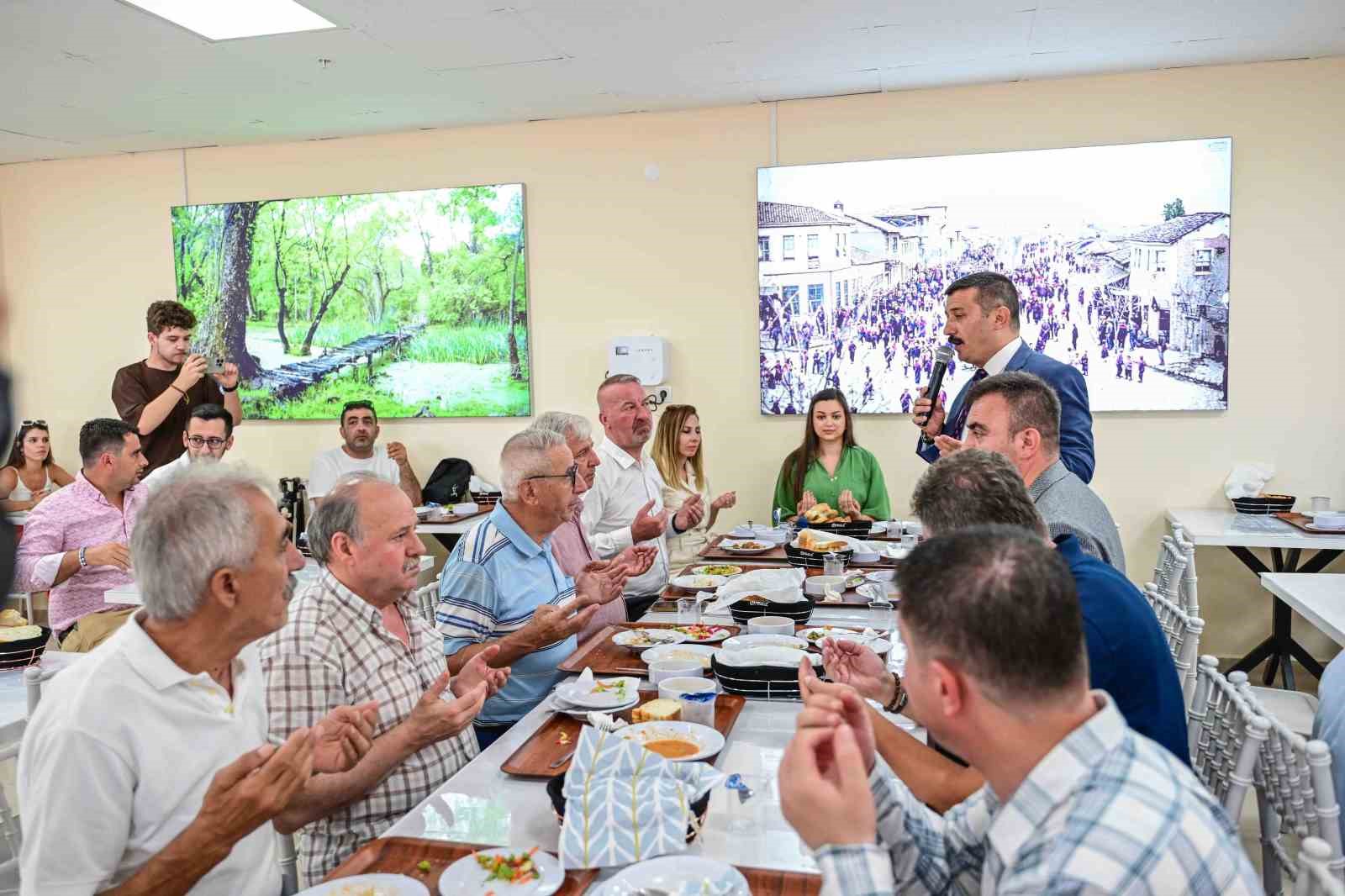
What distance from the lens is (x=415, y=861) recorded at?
1550 mm

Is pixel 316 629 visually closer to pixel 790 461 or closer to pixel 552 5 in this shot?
pixel 552 5

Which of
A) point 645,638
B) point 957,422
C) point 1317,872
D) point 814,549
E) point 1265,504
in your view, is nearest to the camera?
point 1317,872

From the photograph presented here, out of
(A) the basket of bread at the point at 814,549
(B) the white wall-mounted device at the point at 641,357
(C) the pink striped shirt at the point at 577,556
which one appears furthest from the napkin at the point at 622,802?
(B) the white wall-mounted device at the point at 641,357

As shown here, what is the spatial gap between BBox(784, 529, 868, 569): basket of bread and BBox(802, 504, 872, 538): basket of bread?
1.67ft

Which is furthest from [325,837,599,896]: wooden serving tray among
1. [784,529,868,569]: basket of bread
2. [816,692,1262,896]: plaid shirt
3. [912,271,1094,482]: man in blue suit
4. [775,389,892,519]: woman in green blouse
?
[775,389,892,519]: woman in green blouse

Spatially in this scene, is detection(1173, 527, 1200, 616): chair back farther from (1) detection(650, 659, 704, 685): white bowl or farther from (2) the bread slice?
(2) the bread slice

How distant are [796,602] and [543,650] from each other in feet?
2.47

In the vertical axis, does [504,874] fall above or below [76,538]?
below

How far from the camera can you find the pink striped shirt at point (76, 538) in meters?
3.66

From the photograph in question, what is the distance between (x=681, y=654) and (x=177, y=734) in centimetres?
124

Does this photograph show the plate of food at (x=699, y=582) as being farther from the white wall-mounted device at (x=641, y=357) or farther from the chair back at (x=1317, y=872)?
the white wall-mounted device at (x=641, y=357)

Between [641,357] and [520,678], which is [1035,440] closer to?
[520,678]

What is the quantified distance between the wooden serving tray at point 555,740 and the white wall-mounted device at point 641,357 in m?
3.72

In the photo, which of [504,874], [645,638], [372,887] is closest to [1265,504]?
[645,638]
